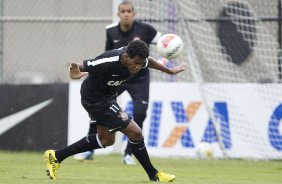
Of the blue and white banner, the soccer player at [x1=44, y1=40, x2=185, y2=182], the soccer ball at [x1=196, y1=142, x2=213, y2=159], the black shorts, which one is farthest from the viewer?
the blue and white banner

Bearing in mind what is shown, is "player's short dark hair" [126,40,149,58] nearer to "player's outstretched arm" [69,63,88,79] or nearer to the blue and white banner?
"player's outstretched arm" [69,63,88,79]

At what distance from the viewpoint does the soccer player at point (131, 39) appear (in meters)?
11.9

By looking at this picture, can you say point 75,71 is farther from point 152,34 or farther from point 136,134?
point 152,34

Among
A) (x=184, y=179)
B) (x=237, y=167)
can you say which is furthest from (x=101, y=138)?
(x=237, y=167)

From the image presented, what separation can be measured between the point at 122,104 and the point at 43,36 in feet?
7.58

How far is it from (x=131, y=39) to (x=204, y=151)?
2386mm

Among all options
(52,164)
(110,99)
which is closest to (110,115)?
(110,99)

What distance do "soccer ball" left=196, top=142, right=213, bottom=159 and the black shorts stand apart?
13.8 ft

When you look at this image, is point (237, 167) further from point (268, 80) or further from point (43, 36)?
point (43, 36)

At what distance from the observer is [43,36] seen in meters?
15.6

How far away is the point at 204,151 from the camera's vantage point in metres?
13.2

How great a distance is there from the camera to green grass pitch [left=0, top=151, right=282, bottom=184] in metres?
9.20

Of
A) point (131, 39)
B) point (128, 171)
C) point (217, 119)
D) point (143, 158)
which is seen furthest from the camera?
point (217, 119)

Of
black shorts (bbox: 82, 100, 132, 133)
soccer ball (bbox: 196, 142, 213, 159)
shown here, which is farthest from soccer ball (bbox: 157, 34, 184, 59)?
soccer ball (bbox: 196, 142, 213, 159)
